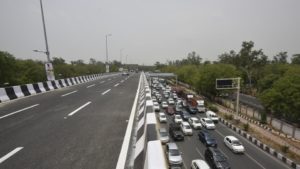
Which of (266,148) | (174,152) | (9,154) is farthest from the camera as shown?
(266,148)

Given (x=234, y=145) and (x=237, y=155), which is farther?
(x=234, y=145)

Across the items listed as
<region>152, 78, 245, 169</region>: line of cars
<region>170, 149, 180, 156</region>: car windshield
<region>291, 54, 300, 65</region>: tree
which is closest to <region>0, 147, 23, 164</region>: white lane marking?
<region>152, 78, 245, 169</region>: line of cars

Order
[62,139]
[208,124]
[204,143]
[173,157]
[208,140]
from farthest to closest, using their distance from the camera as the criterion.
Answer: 1. [208,124]
2. [204,143]
3. [208,140]
4. [173,157]
5. [62,139]

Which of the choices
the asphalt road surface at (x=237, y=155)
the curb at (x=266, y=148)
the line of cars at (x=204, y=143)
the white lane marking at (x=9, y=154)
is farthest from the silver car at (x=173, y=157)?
the white lane marking at (x=9, y=154)

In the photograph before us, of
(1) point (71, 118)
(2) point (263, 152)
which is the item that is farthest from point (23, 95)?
(2) point (263, 152)

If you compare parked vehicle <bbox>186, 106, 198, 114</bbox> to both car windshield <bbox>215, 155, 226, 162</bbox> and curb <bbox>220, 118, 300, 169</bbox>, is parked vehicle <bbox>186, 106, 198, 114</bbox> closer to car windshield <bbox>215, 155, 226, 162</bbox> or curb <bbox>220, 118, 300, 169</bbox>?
curb <bbox>220, 118, 300, 169</bbox>

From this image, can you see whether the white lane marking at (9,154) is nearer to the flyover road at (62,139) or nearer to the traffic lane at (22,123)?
the flyover road at (62,139)

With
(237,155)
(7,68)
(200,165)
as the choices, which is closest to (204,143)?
(237,155)

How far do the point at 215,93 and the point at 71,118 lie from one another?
59204 millimetres

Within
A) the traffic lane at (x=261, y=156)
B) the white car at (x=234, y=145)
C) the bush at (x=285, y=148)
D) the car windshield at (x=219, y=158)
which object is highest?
the car windshield at (x=219, y=158)

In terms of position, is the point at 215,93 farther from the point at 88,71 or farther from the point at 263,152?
the point at 88,71

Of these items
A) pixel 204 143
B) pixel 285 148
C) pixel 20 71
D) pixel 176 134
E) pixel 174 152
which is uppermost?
pixel 20 71

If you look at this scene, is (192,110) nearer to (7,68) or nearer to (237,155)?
(237,155)

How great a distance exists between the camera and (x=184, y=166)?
20.8 meters
